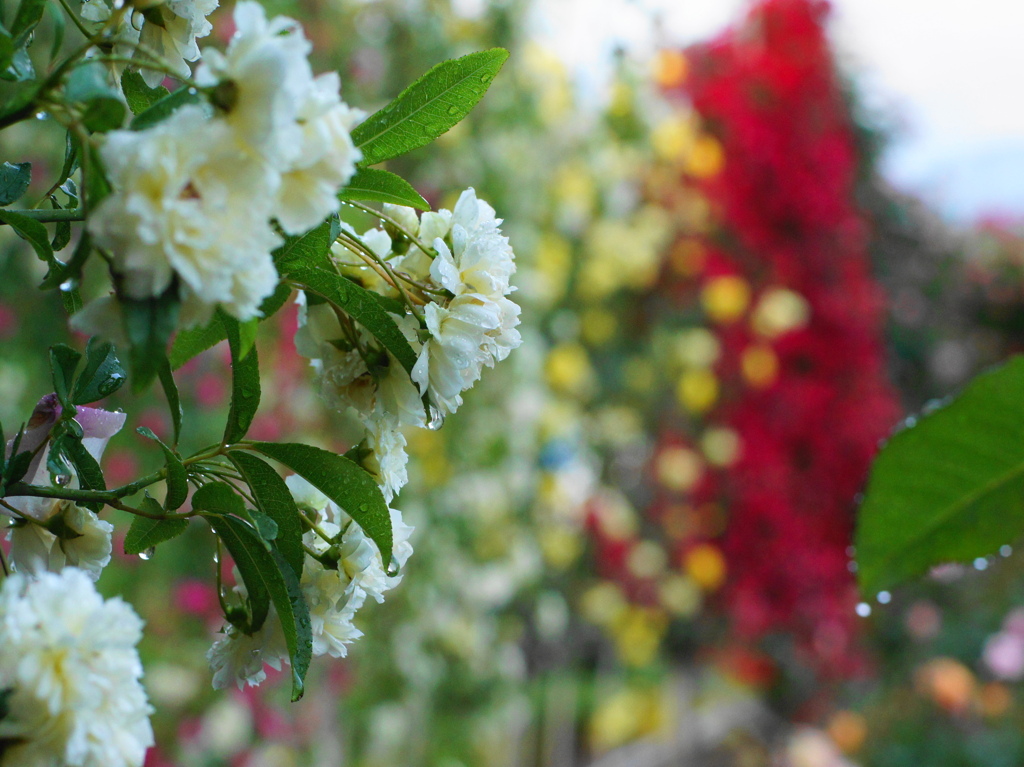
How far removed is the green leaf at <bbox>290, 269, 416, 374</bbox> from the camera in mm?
386

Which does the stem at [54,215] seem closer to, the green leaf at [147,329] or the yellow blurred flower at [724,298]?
the green leaf at [147,329]

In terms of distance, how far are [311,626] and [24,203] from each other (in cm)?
110

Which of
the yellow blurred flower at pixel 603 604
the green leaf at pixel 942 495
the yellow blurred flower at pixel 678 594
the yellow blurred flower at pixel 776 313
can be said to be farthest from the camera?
the yellow blurred flower at pixel 776 313

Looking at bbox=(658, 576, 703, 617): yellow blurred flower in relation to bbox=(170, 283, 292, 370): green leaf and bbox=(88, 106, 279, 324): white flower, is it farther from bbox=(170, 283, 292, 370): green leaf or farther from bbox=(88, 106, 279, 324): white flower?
bbox=(88, 106, 279, 324): white flower

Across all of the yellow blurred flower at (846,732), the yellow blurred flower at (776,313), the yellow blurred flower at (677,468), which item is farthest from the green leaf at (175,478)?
the yellow blurred flower at (846,732)

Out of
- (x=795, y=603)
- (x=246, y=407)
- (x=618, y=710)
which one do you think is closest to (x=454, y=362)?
(x=246, y=407)

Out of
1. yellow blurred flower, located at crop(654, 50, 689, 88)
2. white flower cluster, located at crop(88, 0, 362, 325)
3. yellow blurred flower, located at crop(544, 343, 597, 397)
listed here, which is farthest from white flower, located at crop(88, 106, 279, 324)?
yellow blurred flower, located at crop(654, 50, 689, 88)

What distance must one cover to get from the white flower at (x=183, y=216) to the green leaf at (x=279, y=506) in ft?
0.42

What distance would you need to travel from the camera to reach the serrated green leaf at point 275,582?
38 cm

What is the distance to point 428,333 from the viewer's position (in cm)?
40

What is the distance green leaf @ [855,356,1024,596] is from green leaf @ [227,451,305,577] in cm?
44

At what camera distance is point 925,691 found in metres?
3.11

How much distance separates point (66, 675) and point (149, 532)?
0.47ft

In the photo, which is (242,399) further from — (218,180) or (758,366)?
(758,366)
